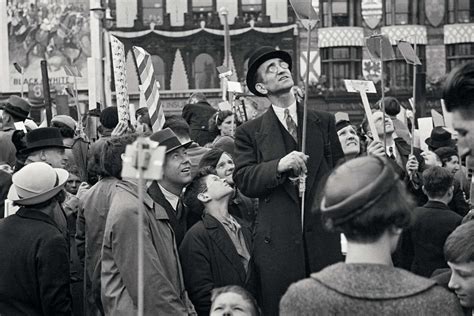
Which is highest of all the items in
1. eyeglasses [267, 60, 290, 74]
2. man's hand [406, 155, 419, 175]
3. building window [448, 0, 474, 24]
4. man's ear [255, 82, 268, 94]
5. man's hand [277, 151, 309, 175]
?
building window [448, 0, 474, 24]

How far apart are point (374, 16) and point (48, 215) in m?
34.1

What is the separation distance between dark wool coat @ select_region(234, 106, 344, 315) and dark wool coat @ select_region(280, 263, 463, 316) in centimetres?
296

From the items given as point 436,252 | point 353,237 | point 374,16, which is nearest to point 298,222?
point 436,252

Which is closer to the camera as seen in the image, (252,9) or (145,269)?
(145,269)

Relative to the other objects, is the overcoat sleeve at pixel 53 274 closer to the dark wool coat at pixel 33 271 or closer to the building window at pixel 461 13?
the dark wool coat at pixel 33 271

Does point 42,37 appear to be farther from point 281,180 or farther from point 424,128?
point 281,180

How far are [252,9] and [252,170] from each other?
114 feet

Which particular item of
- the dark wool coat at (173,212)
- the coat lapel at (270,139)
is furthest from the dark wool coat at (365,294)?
the dark wool coat at (173,212)

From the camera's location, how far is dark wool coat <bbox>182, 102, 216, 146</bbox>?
12.5m

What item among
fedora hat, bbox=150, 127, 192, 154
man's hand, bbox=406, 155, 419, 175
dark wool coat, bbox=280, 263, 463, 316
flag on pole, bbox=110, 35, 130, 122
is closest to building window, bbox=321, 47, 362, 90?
flag on pole, bbox=110, 35, 130, 122

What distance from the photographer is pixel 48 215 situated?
22.3 ft

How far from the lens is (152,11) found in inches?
1623

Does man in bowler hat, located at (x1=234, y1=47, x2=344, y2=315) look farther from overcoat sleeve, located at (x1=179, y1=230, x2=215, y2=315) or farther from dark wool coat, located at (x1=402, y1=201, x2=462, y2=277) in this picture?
dark wool coat, located at (x1=402, y1=201, x2=462, y2=277)

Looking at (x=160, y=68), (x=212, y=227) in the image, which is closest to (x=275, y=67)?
(x=212, y=227)
